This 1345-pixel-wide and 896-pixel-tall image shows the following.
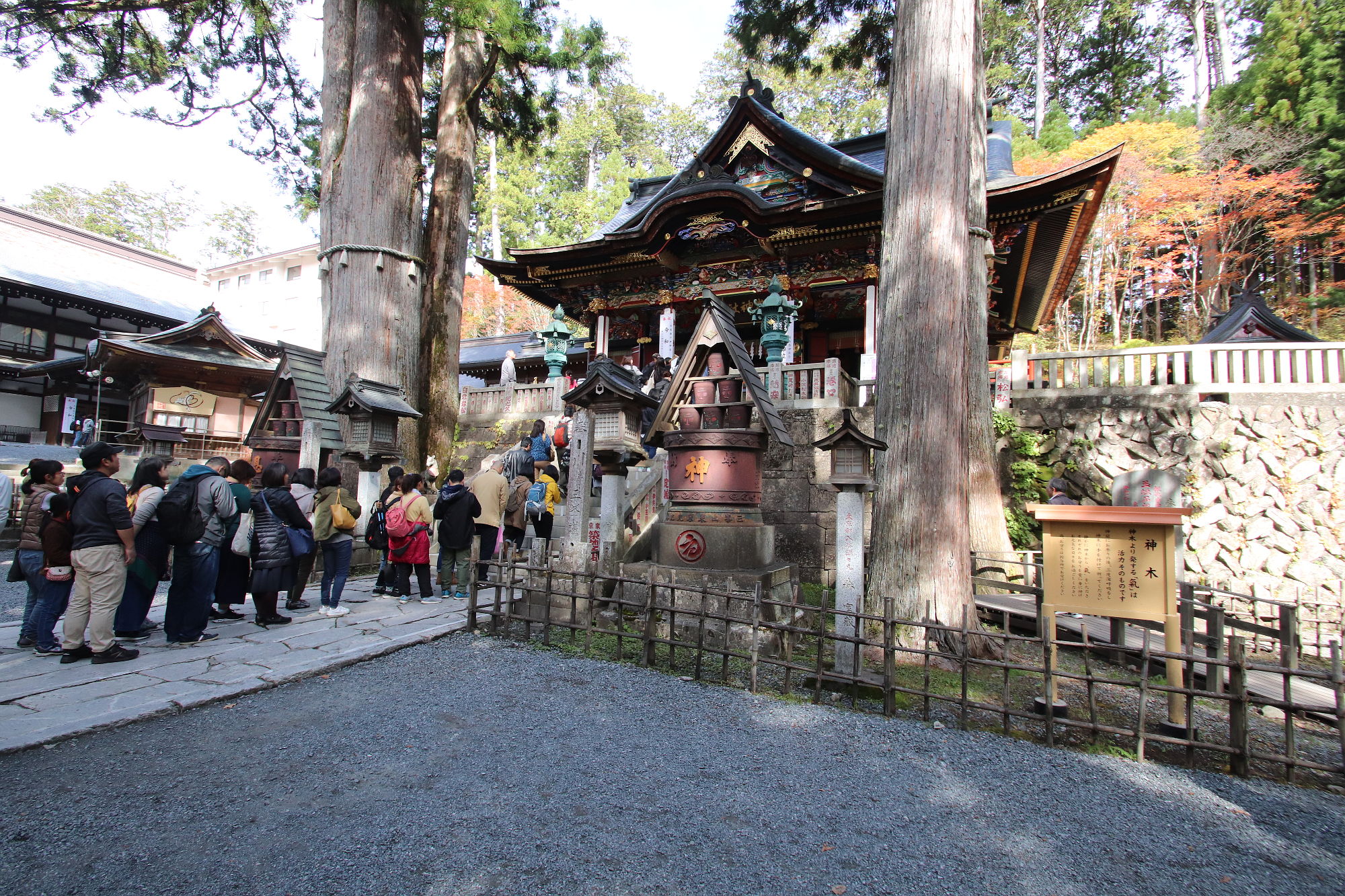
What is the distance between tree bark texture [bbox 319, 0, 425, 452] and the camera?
9.66 m

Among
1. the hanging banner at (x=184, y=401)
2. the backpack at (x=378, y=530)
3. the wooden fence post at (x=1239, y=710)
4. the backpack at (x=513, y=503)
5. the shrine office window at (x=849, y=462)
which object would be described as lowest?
Result: the wooden fence post at (x=1239, y=710)

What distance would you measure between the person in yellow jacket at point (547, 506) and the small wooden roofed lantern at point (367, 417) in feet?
6.39

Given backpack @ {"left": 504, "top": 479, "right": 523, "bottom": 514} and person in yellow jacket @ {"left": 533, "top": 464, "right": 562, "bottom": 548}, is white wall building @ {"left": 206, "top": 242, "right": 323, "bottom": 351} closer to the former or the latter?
person in yellow jacket @ {"left": 533, "top": 464, "right": 562, "bottom": 548}

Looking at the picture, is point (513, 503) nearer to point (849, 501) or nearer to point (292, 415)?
point (292, 415)

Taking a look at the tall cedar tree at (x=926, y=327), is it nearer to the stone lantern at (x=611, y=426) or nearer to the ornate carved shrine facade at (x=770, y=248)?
the stone lantern at (x=611, y=426)

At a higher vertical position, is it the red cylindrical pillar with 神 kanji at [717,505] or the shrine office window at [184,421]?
the shrine office window at [184,421]

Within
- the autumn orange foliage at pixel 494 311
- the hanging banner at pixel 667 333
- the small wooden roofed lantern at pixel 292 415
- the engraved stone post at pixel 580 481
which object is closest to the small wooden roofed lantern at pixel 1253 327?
the hanging banner at pixel 667 333

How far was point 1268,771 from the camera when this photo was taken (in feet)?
10.7

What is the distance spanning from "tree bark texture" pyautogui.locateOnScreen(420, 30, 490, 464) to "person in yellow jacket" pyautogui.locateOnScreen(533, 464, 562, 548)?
4.18m

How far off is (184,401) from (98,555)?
15.4m

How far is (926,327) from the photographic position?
17.7 ft

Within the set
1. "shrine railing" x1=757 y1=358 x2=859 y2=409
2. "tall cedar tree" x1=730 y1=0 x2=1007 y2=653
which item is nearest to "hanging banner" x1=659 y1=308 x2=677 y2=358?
"shrine railing" x1=757 y1=358 x2=859 y2=409

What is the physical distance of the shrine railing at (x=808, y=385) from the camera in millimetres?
9500

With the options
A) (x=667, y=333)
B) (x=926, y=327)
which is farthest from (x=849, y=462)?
(x=667, y=333)
